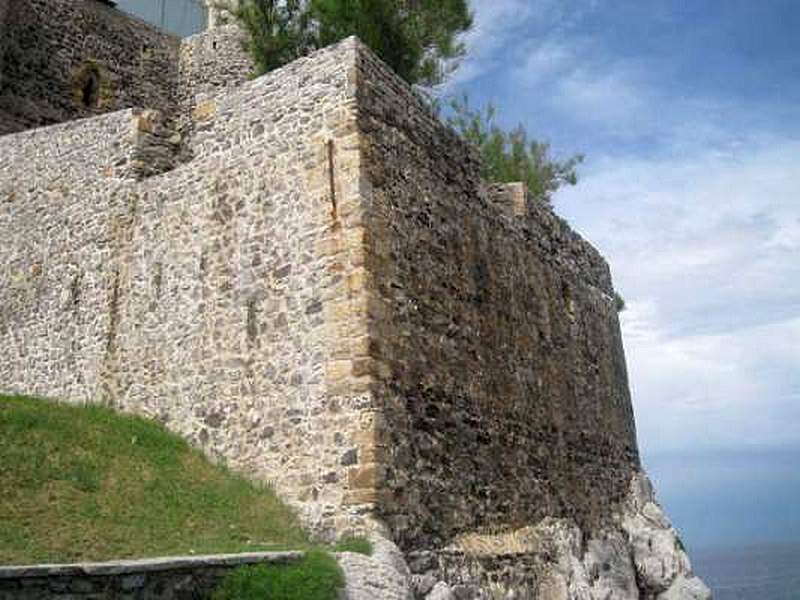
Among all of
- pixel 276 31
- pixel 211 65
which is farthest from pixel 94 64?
pixel 276 31

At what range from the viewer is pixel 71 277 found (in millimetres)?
12125

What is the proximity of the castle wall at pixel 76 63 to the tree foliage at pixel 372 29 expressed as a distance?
368 centimetres

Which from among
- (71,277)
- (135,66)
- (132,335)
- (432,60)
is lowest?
(132,335)

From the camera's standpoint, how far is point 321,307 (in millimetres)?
8898

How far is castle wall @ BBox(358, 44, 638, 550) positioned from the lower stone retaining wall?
7.01 ft

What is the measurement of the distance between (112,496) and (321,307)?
2.73 m

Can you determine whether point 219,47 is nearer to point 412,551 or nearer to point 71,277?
point 71,277

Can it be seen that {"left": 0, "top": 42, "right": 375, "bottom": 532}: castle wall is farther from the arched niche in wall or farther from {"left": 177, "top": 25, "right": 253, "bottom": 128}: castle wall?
{"left": 177, "top": 25, "right": 253, "bottom": 128}: castle wall

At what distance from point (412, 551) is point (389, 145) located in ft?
14.9

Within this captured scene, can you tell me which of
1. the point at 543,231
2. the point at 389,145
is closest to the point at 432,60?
the point at 543,231

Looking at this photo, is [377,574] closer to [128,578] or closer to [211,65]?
[128,578]

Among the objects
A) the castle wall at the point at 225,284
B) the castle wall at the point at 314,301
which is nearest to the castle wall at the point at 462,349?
the castle wall at the point at 314,301

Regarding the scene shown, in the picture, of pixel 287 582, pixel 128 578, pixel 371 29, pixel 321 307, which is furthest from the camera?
pixel 371 29

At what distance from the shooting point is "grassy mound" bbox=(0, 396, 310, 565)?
22.5 ft
